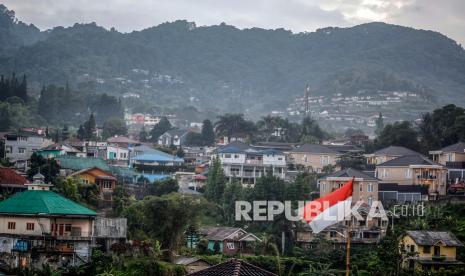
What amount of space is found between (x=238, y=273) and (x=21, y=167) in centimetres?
4720

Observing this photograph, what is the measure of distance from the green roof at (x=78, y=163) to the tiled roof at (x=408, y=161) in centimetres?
1816

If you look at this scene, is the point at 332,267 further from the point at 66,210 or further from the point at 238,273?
the point at 238,273

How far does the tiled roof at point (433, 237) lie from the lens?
49219 mm

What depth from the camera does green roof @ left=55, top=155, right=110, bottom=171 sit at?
209 ft

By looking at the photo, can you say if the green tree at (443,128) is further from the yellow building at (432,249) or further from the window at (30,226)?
the window at (30,226)

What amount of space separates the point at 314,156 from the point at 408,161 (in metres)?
13.6

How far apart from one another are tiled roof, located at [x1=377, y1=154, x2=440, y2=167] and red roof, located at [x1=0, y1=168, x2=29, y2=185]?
78.6 feet

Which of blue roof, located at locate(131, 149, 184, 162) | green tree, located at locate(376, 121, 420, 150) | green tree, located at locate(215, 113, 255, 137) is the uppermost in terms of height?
green tree, located at locate(215, 113, 255, 137)

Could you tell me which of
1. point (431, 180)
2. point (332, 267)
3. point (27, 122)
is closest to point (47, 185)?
point (332, 267)

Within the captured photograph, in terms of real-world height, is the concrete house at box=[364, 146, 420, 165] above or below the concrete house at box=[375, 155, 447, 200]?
above

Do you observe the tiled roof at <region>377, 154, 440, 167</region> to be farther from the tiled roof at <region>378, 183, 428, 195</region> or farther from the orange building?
the orange building

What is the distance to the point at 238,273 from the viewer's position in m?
19.9

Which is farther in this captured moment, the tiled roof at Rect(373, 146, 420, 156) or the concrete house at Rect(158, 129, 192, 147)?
the concrete house at Rect(158, 129, 192, 147)

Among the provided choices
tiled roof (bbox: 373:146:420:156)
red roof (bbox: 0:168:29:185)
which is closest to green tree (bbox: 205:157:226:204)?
red roof (bbox: 0:168:29:185)
